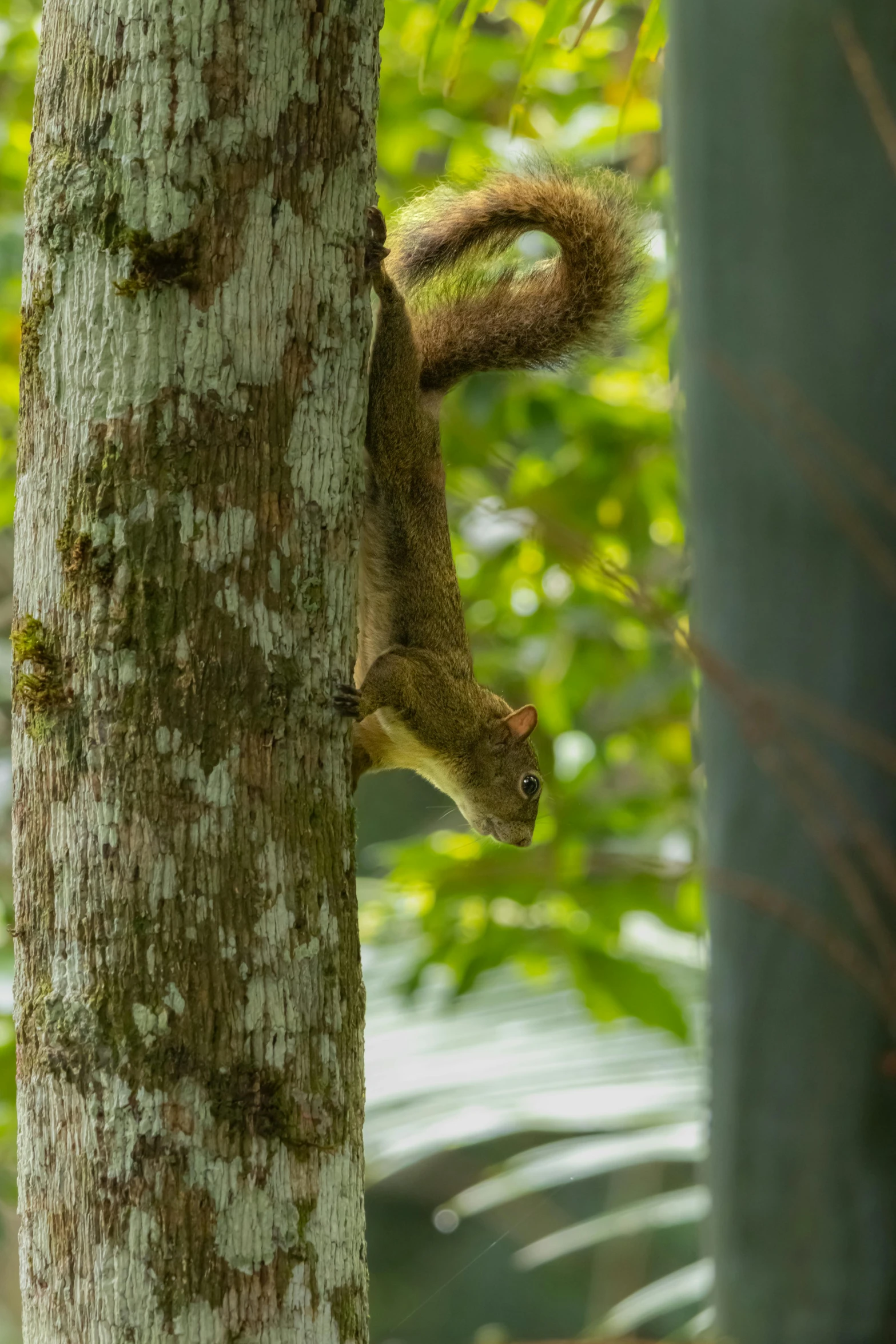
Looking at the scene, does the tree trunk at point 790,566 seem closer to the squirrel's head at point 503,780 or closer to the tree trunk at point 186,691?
the tree trunk at point 186,691

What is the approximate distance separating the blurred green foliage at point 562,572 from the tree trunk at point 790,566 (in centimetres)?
92

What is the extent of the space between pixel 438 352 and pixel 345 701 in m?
1.25

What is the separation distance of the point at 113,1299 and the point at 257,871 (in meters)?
0.40

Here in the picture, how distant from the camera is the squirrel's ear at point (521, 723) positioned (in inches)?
112

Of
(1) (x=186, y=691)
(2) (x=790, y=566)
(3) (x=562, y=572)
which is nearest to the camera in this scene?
(1) (x=186, y=691)

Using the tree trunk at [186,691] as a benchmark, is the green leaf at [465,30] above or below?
above

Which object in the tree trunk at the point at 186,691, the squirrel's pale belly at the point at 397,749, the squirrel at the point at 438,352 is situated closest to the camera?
the tree trunk at the point at 186,691

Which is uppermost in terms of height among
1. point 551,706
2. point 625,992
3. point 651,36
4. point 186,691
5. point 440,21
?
point 651,36

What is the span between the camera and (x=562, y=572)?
383 centimetres

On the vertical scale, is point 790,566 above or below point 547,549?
below

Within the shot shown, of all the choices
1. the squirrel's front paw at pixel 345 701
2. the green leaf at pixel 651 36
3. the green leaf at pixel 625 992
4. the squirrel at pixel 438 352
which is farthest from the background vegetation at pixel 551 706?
the squirrel's front paw at pixel 345 701

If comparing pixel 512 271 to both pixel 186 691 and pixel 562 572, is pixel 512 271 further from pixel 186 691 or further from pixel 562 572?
pixel 186 691

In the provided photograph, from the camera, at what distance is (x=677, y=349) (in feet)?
6.27

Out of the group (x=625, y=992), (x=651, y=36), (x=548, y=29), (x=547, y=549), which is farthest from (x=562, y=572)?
(x=548, y=29)
